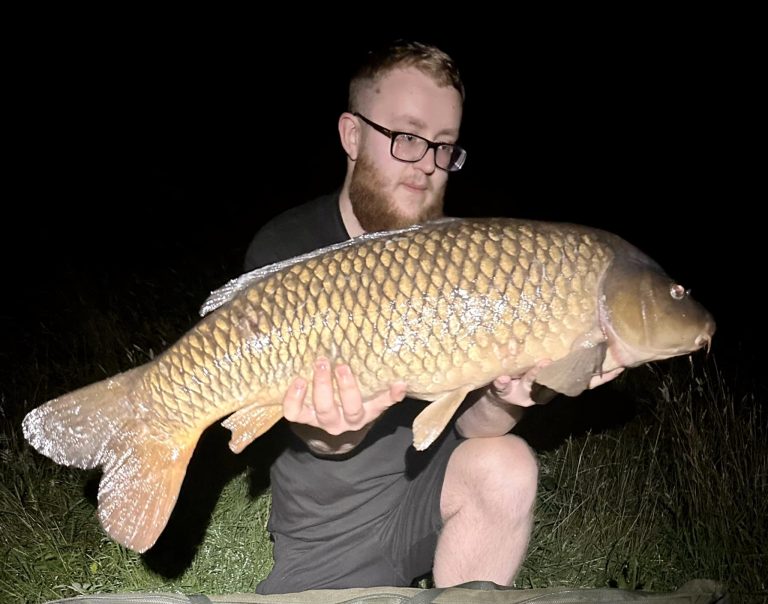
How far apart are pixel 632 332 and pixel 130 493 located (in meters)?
1.07

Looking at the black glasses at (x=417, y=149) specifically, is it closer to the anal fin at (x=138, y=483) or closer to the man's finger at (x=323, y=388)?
the man's finger at (x=323, y=388)

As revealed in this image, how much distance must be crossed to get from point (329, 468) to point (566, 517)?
830 mm

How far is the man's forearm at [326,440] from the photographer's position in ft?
5.80

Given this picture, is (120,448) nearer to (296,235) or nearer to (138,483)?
(138,483)

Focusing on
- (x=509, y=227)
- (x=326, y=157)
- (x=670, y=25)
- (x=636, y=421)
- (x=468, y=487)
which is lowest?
(x=326, y=157)

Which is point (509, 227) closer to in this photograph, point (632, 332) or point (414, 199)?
point (632, 332)

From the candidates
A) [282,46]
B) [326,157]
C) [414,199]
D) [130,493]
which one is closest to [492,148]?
[326,157]

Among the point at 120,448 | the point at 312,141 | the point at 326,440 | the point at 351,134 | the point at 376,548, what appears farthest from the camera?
the point at 312,141

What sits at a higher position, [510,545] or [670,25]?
[670,25]

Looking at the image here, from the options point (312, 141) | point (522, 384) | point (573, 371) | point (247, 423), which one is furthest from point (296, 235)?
point (312, 141)

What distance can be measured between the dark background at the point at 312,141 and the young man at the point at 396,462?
1.95 metres

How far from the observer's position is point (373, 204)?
1931mm

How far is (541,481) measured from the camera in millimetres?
2529

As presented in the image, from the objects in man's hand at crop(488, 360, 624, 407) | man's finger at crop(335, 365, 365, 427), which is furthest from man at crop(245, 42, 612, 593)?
man's finger at crop(335, 365, 365, 427)
